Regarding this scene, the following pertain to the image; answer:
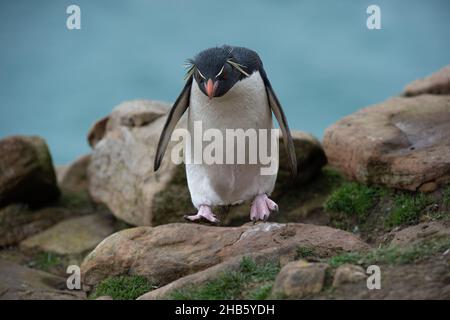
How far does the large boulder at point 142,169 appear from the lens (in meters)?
5.96

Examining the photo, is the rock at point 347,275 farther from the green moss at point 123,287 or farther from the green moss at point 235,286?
the green moss at point 123,287

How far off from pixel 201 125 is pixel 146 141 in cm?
207

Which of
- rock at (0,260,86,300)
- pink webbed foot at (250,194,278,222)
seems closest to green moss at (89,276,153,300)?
rock at (0,260,86,300)

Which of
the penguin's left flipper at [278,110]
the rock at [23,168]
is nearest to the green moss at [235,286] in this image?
the penguin's left flipper at [278,110]

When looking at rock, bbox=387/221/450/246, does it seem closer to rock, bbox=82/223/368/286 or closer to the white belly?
rock, bbox=82/223/368/286

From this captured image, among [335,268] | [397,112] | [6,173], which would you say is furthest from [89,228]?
[335,268]

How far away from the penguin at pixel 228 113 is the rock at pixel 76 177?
3.47 meters

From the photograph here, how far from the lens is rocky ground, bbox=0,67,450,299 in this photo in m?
3.10

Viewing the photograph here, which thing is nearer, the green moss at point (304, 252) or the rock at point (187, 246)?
the green moss at point (304, 252)

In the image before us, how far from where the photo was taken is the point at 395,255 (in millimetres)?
3100

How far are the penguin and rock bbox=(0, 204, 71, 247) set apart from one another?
2.56 metres

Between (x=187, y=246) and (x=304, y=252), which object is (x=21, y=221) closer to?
(x=187, y=246)

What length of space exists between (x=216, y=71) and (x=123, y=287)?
4.96ft
